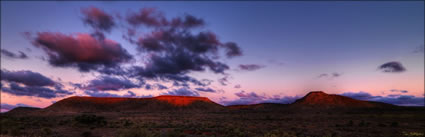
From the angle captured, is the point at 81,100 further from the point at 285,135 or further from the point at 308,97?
the point at 285,135

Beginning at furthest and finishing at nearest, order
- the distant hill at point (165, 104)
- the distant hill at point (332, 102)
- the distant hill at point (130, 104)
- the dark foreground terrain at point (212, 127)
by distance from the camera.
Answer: the distant hill at point (130, 104) → the distant hill at point (165, 104) → the distant hill at point (332, 102) → the dark foreground terrain at point (212, 127)

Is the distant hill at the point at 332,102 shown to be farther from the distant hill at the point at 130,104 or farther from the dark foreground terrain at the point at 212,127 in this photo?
the dark foreground terrain at the point at 212,127

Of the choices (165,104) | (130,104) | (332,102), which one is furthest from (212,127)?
(130,104)

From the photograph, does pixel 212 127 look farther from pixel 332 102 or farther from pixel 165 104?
pixel 165 104

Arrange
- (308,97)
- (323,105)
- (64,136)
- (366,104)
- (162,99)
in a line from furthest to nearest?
(162,99)
(308,97)
(366,104)
(323,105)
(64,136)

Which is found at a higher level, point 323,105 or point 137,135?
point 137,135

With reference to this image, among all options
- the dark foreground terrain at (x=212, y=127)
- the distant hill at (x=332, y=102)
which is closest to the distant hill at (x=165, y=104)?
the distant hill at (x=332, y=102)

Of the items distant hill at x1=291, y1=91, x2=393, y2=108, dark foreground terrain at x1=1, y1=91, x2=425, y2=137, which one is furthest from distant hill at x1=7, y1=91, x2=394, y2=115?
dark foreground terrain at x1=1, y1=91, x2=425, y2=137

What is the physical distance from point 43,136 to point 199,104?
103855 millimetres

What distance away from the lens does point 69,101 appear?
371ft

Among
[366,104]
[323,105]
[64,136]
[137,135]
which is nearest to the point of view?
[137,135]

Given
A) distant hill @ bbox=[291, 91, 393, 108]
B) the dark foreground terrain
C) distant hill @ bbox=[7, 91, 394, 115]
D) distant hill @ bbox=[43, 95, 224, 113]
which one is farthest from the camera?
distant hill @ bbox=[43, 95, 224, 113]

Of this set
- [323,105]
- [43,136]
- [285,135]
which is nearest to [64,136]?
[43,136]

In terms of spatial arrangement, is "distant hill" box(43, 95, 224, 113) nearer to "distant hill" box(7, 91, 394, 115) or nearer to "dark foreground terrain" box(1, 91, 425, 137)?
"distant hill" box(7, 91, 394, 115)
